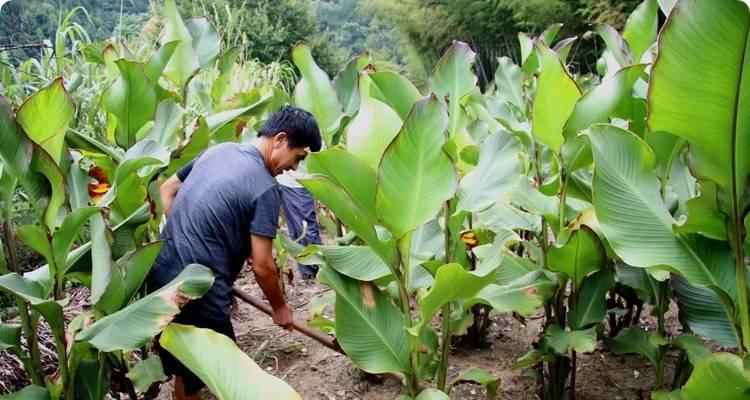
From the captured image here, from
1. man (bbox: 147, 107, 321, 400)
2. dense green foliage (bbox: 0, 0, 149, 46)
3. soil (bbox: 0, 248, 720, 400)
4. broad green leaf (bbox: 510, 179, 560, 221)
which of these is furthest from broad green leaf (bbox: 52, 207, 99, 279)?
dense green foliage (bbox: 0, 0, 149, 46)

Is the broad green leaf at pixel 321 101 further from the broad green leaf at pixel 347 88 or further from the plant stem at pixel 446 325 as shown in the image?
the plant stem at pixel 446 325

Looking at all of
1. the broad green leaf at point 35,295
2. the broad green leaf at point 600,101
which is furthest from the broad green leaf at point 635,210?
the broad green leaf at point 35,295

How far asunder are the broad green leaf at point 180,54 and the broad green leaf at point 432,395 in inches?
81.5

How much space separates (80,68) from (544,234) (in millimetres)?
3195

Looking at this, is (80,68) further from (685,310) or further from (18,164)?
(685,310)

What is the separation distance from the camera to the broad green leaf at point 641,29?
7.11ft

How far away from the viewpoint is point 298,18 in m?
25.2

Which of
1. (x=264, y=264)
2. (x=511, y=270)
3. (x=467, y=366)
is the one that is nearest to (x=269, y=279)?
(x=264, y=264)

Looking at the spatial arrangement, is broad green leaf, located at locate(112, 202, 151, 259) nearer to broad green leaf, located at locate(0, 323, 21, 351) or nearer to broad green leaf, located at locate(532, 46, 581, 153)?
broad green leaf, located at locate(0, 323, 21, 351)

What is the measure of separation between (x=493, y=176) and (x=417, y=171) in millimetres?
376

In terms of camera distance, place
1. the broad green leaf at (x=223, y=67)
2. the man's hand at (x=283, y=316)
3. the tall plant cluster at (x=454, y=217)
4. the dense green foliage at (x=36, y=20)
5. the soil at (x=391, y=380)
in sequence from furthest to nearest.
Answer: the dense green foliage at (x=36, y=20) < the broad green leaf at (x=223, y=67) < the soil at (x=391, y=380) < the man's hand at (x=283, y=316) < the tall plant cluster at (x=454, y=217)

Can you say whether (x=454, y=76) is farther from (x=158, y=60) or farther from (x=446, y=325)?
(x=158, y=60)

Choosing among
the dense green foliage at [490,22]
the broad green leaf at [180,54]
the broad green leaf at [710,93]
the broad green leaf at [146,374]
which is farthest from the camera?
the dense green foliage at [490,22]

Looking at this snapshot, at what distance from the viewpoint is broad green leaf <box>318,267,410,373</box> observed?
5.41 ft
